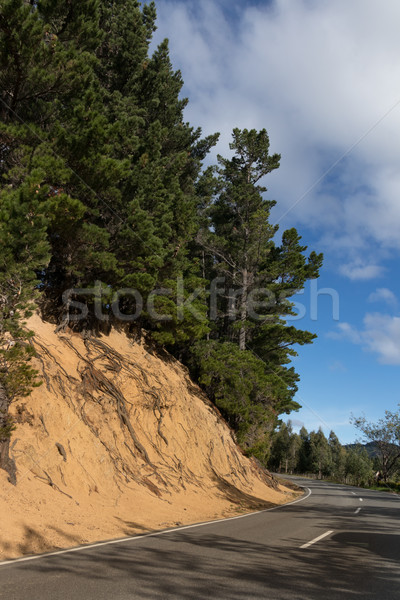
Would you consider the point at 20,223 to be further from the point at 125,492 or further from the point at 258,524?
the point at 258,524

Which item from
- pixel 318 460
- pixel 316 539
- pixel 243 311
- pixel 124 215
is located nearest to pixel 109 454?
pixel 316 539

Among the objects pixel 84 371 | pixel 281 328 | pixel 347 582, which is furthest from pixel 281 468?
pixel 347 582

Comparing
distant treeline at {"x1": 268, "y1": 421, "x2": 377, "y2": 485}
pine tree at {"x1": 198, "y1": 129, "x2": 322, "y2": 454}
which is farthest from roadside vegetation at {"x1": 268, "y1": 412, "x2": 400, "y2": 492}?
pine tree at {"x1": 198, "y1": 129, "x2": 322, "y2": 454}

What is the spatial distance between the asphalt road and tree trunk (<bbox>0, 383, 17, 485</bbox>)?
3.00 metres

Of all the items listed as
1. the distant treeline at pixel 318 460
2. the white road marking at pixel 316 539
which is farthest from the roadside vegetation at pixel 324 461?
the white road marking at pixel 316 539

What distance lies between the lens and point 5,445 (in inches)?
359

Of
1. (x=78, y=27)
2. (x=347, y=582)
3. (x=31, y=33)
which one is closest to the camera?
(x=347, y=582)

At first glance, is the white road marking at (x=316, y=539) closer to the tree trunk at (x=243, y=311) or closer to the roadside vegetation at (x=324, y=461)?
the tree trunk at (x=243, y=311)

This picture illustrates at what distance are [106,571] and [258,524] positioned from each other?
6.24m

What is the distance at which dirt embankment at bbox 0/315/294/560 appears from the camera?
8.55m

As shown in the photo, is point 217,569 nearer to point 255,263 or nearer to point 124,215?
point 124,215

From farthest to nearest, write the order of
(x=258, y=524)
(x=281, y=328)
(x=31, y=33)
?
1. (x=281, y=328)
2. (x=31, y=33)
3. (x=258, y=524)

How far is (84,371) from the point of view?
46.5 feet

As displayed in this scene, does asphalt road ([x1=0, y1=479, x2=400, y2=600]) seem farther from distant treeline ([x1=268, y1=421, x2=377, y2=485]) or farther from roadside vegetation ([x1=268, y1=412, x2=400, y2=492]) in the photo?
distant treeline ([x1=268, y1=421, x2=377, y2=485])
